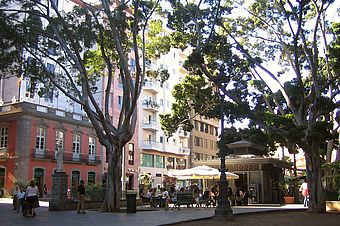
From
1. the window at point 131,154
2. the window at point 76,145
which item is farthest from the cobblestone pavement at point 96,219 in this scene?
the window at point 131,154

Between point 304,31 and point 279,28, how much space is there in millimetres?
1399

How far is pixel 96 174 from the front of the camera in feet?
154

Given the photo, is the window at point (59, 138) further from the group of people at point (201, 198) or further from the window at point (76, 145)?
the group of people at point (201, 198)

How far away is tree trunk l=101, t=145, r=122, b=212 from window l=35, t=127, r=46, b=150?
72.1ft

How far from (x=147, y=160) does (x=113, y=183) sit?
36.0 metres

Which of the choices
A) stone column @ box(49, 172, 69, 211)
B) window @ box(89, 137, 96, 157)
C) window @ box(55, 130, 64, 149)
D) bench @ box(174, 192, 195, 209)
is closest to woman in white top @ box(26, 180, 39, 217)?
stone column @ box(49, 172, 69, 211)

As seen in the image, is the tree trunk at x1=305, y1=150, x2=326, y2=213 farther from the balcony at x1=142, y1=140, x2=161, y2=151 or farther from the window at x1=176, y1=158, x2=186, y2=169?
the window at x1=176, y1=158, x2=186, y2=169

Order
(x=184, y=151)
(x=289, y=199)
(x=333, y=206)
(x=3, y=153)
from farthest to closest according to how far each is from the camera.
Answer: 1. (x=184, y=151)
2. (x=3, y=153)
3. (x=289, y=199)
4. (x=333, y=206)

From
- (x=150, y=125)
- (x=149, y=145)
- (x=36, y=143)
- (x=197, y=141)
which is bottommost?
(x=36, y=143)

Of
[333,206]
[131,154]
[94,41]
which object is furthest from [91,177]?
[333,206]

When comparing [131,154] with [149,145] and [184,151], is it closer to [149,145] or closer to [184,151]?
[149,145]

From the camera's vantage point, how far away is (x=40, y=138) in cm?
4047

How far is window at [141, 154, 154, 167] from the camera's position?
55156mm

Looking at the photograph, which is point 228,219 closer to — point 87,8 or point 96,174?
point 87,8
